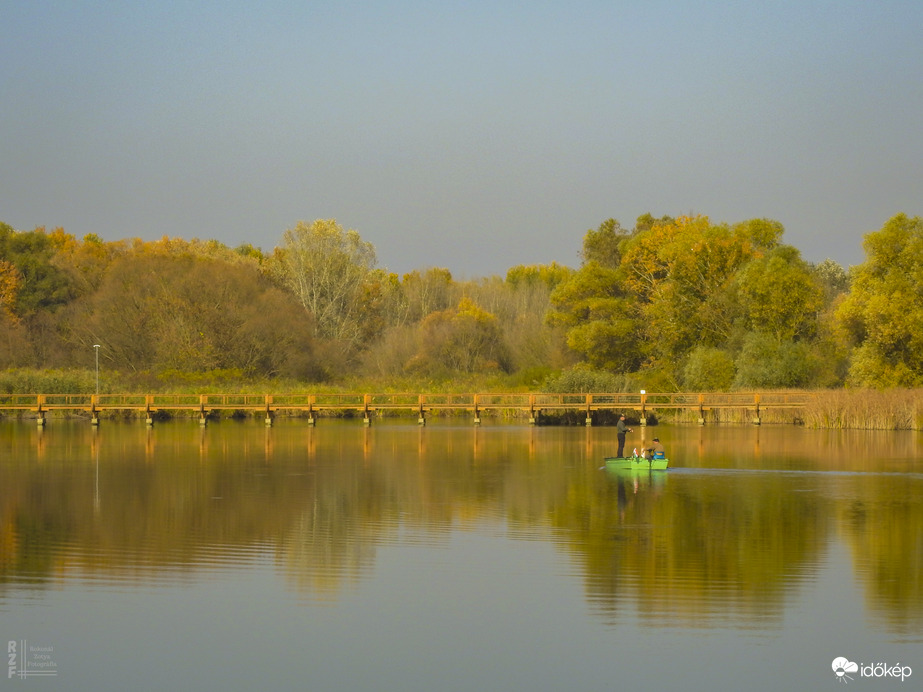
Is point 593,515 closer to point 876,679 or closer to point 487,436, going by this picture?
point 876,679

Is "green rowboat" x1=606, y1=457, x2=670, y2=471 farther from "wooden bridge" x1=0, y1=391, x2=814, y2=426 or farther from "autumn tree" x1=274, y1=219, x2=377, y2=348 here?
"autumn tree" x1=274, y1=219, x2=377, y2=348

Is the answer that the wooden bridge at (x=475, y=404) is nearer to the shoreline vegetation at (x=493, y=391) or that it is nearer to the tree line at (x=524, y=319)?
the shoreline vegetation at (x=493, y=391)

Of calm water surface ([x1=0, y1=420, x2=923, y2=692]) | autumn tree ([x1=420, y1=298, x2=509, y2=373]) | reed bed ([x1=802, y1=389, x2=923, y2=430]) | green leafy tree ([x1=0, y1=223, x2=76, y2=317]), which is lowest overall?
calm water surface ([x1=0, y1=420, x2=923, y2=692])

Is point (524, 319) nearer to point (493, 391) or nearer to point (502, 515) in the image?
point (493, 391)

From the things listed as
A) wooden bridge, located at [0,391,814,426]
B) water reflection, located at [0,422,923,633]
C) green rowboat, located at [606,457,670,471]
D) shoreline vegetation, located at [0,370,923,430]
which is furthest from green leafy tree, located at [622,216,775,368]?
green rowboat, located at [606,457,670,471]

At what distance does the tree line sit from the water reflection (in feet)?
52.2

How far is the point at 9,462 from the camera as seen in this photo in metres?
33.8

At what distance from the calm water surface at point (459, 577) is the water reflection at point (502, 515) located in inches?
3.5

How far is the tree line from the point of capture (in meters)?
54.6

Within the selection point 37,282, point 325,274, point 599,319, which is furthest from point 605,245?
point 37,282

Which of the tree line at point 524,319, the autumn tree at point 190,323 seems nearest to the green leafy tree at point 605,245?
the tree line at point 524,319

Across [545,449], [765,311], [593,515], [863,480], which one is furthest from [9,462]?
[765,311]

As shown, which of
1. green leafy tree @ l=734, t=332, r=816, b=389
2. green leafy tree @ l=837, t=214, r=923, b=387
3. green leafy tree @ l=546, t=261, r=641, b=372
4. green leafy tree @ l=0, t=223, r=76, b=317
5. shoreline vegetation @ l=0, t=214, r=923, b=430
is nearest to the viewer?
green leafy tree @ l=837, t=214, r=923, b=387

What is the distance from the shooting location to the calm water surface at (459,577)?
11.9m
